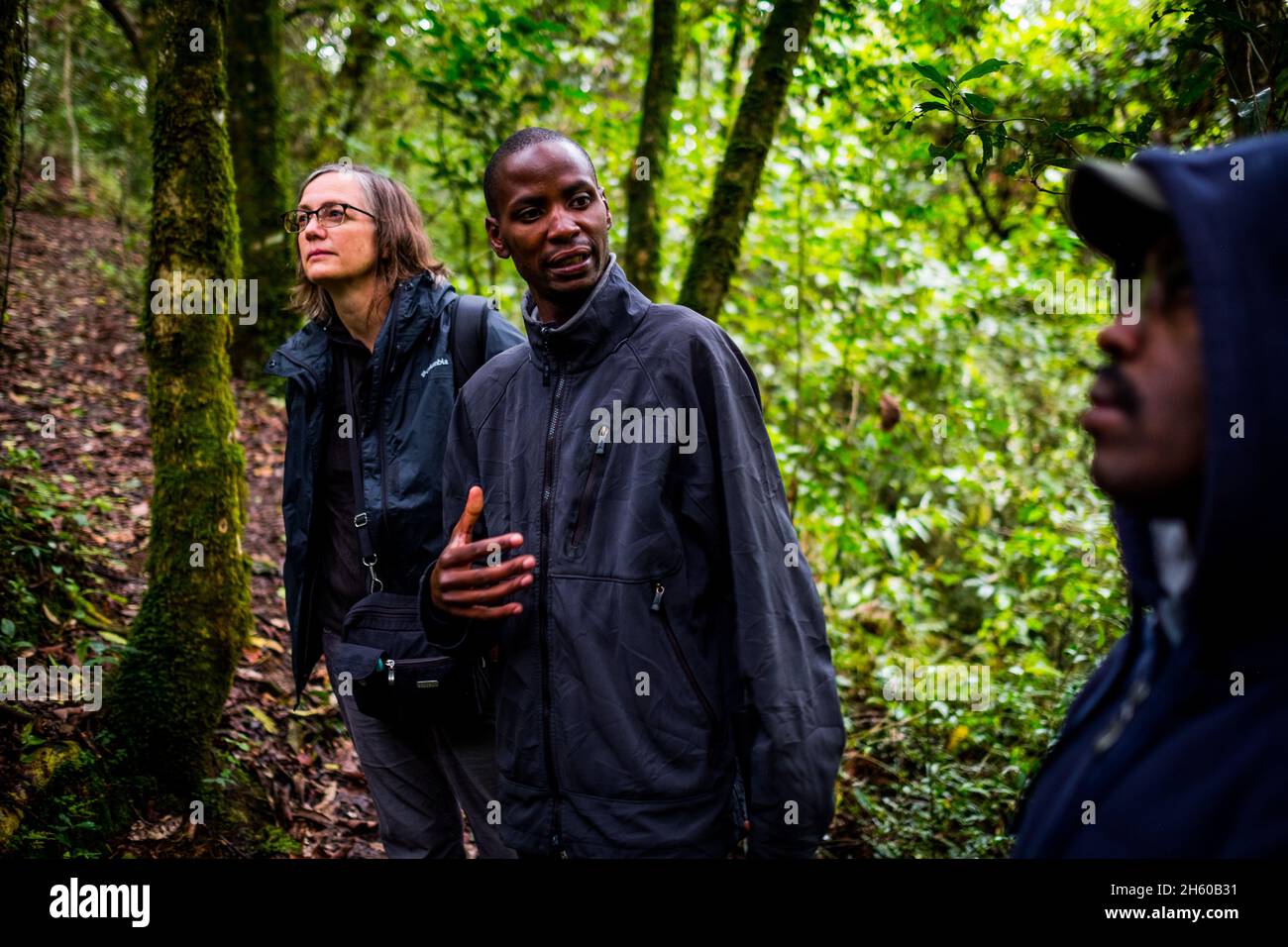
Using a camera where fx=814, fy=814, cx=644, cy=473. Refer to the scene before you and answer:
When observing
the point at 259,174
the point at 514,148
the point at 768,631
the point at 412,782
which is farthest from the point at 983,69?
the point at 259,174

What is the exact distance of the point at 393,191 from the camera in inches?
125

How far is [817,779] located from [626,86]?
32.0 ft

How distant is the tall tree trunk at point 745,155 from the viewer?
459 cm

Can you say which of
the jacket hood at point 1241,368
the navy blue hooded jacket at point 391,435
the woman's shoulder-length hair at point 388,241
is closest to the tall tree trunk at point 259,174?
the woman's shoulder-length hair at point 388,241

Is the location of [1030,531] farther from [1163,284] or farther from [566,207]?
[1163,284]

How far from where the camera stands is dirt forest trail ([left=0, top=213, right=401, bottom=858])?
3.81m

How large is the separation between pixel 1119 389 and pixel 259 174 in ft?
31.5

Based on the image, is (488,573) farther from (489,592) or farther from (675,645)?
(675,645)

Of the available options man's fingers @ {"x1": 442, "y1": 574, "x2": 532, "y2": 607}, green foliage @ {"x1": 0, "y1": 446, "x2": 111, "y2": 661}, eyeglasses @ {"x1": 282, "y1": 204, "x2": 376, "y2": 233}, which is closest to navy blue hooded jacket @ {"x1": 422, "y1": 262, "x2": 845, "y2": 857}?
man's fingers @ {"x1": 442, "y1": 574, "x2": 532, "y2": 607}

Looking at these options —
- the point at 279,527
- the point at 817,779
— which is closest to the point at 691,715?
the point at 817,779

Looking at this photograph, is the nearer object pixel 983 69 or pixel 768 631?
pixel 768 631

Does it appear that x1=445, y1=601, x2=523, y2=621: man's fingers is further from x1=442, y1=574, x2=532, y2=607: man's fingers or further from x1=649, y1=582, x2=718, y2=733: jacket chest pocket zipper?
x1=649, y1=582, x2=718, y2=733: jacket chest pocket zipper

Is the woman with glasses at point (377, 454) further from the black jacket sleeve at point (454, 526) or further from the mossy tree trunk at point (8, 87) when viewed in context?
the mossy tree trunk at point (8, 87)

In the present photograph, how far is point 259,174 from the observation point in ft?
Answer: 29.0
